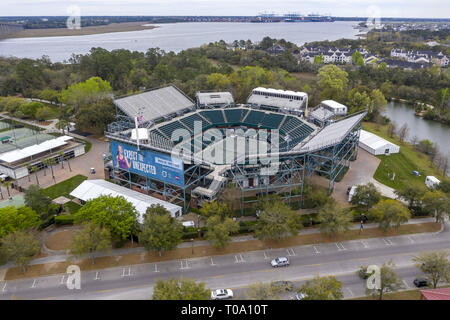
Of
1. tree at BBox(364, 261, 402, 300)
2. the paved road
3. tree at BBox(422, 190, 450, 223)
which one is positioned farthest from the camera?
tree at BBox(422, 190, 450, 223)

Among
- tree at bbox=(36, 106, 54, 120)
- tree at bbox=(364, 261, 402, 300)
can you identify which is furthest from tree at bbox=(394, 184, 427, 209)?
tree at bbox=(36, 106, 54, 120)

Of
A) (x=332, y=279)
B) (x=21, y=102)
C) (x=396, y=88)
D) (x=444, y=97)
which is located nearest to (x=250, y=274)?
(x=332, y=279)

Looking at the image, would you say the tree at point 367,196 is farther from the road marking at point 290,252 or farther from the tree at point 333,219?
the road marking at point 290,252

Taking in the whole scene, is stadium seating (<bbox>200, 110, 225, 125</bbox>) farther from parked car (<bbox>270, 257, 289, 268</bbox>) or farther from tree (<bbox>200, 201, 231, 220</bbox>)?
parked car (<bbox>270, 257, 289, 268</bbox>)

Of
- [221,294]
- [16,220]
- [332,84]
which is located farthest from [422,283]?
[332,84]

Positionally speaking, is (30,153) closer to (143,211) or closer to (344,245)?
(143,211)

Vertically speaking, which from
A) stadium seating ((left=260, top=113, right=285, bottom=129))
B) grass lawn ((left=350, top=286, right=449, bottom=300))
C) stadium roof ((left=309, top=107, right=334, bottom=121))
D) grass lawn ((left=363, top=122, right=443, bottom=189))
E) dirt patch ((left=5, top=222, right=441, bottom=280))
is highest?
stadium roof ((left=309, top=107, right=334, bottom=121))
